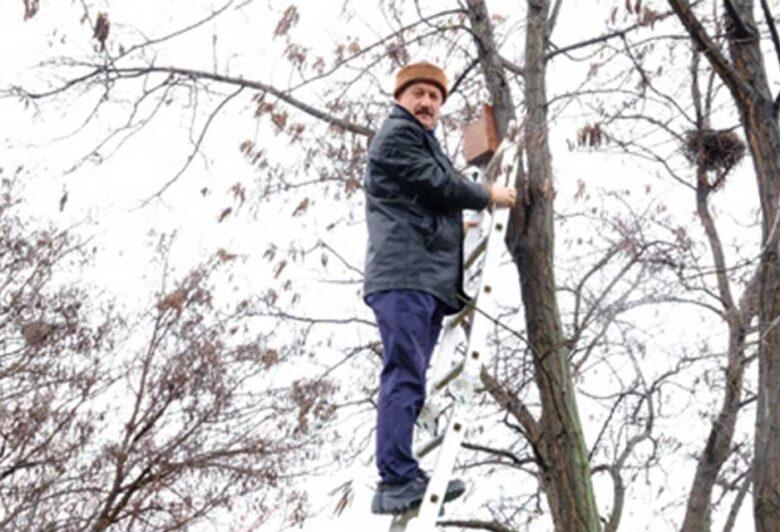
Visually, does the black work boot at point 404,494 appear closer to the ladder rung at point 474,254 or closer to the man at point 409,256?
the man at point 409,256

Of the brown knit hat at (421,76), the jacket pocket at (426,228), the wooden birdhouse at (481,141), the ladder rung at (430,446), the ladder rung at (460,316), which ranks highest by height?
the wooden birdhouse at (481,141)

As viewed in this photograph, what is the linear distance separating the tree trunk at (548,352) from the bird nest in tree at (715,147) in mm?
2198

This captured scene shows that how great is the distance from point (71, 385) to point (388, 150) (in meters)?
11.6

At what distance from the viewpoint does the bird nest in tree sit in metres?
7.23

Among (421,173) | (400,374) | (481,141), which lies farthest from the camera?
(481,141)

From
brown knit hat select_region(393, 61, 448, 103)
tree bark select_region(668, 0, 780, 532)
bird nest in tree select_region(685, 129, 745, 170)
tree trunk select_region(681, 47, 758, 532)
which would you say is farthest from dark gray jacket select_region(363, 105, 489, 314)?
tree trunk select_region(681, 47, 758, 532)

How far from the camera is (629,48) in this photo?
20.1 feet

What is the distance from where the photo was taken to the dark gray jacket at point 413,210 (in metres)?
3.88

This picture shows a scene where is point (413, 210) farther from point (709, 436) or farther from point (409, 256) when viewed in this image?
point (709, 436)

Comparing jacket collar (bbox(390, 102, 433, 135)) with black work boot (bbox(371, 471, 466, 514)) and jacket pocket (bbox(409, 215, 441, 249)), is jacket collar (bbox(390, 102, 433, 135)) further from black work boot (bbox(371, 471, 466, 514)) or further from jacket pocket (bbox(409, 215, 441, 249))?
black work boot (bbox(371, 471, 466, 514))

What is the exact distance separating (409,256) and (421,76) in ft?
2.36

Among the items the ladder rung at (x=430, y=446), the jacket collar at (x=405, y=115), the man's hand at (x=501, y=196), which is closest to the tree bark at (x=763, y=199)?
the man's hand at (x=501, y=196)

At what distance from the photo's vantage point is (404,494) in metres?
3.64

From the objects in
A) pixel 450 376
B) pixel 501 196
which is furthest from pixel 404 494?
pixel 501 196
